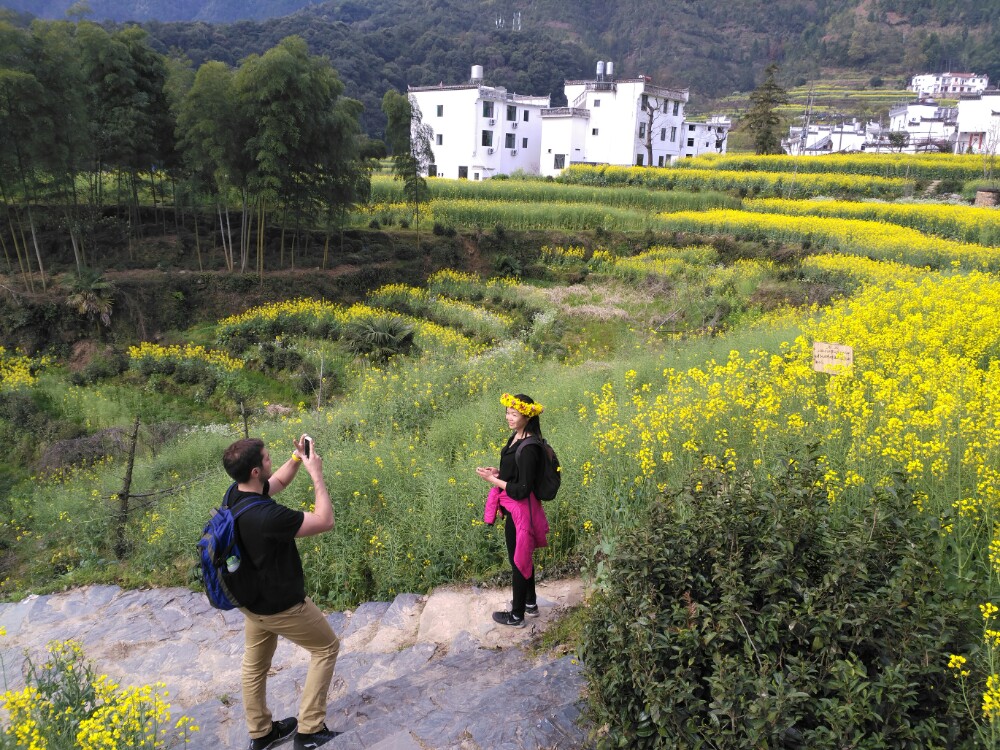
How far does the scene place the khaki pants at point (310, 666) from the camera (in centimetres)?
337

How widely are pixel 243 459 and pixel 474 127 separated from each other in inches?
1530

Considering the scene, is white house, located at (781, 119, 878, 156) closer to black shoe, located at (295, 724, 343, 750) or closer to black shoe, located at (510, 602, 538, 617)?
black shoe, located at (510, 602, 538, 617)

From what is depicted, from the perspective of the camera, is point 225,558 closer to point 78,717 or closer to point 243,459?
point 243,459

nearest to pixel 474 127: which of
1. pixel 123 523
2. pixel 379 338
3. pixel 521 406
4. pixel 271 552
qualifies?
pixel 379 338

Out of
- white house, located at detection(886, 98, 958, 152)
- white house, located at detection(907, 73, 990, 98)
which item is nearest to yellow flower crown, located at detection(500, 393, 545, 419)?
white house, located at detection(886, 98, 958, 152)

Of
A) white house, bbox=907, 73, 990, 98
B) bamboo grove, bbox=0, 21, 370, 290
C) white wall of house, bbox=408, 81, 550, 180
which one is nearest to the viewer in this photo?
bamboo grove, bbox=0, 21, 370, 290

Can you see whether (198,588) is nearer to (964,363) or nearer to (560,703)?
(560,703)

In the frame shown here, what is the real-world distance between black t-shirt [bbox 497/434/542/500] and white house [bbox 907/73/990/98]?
91.5m

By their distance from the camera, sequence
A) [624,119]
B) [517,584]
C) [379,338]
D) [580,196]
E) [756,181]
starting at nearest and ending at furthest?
A: [517,584]
[379,338]
[580,196]
[756,181]
[624,119]

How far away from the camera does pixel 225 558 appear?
3.11m

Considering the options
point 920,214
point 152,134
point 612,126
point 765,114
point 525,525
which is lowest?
point 525,525

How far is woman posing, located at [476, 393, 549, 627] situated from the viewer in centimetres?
396

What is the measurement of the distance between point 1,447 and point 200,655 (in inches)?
309

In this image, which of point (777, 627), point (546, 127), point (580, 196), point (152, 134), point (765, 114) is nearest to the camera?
point (777, 627)
